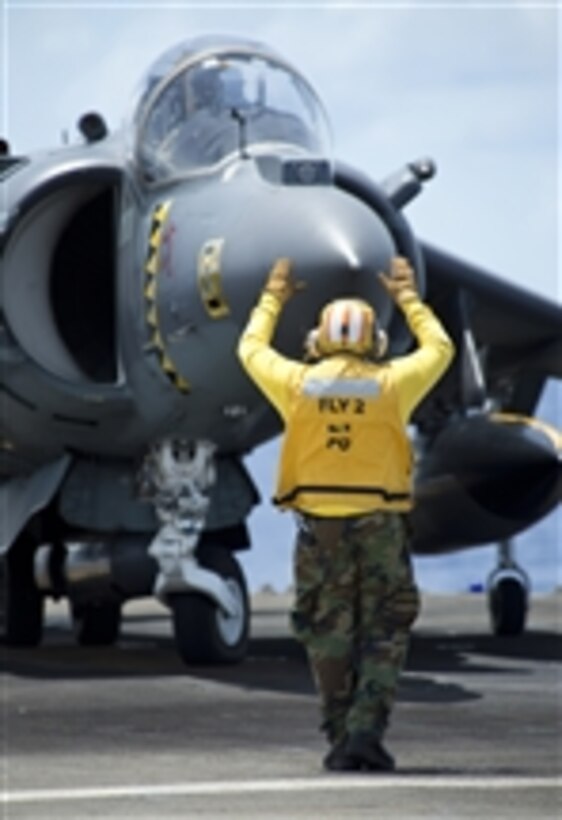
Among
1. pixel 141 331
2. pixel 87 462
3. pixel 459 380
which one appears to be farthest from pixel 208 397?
pixel 459 380

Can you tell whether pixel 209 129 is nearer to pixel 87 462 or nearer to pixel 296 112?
pixel 296 112

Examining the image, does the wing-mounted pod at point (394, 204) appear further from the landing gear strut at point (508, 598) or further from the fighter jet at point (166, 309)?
the landing gear strut at point (508, 598)

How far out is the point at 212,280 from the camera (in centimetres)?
1188

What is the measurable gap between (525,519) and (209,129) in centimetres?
412

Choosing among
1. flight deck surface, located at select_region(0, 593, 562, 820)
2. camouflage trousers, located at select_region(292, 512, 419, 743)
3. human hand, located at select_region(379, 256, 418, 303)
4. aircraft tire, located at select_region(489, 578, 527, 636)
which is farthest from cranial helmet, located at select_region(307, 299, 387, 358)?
aircraft tire, located at select_region(489, 578, 527, 636)

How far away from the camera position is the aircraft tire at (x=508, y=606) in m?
17.2

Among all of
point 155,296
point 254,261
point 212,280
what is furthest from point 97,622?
point 254,261

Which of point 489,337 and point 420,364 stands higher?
point 420,364

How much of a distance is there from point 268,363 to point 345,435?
1.26 ft

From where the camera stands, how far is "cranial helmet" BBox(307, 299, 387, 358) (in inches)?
295

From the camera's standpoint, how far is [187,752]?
8.43 meters

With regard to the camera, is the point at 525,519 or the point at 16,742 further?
the point at 525,519

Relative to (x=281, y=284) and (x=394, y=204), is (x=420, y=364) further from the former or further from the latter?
(x=394, y=204)

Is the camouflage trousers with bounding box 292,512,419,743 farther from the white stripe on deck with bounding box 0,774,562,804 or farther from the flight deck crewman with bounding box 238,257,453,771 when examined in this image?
the white stripe on deck with bounding box 0,774,562,804
